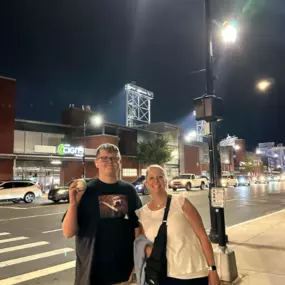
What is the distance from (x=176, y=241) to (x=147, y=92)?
75.8m

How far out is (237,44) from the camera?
7938mm

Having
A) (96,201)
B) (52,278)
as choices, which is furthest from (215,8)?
(52,278)

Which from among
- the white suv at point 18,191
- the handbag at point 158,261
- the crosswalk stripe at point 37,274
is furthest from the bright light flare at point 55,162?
the handbag at point 158,261

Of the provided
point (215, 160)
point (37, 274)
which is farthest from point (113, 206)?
point (37, 274)

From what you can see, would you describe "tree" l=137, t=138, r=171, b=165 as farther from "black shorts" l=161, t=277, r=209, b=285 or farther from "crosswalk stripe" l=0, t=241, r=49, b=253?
"black shorts" l=161, t=277, r=209, b=285

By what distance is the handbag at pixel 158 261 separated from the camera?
2610mm

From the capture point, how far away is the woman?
262 centimetres

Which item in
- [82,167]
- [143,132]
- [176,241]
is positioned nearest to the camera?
[176,241]

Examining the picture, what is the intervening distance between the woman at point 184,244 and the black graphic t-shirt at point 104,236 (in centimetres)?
20

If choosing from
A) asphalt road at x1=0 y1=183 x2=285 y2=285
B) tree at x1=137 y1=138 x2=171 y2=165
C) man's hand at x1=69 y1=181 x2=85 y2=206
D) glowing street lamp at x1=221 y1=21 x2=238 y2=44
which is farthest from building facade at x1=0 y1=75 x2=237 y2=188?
man's hand at x1=69 y1=181 x2=85 y2=206

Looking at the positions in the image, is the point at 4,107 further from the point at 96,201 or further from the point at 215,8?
the point at 96,201

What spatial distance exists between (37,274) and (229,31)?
21.8 ft

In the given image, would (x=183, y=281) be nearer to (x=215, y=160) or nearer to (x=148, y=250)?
(x=148, y=250)

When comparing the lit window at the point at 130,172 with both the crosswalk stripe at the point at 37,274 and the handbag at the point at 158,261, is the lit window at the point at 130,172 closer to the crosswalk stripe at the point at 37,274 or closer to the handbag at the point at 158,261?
the crosswalk stripe at the point at 37,274
